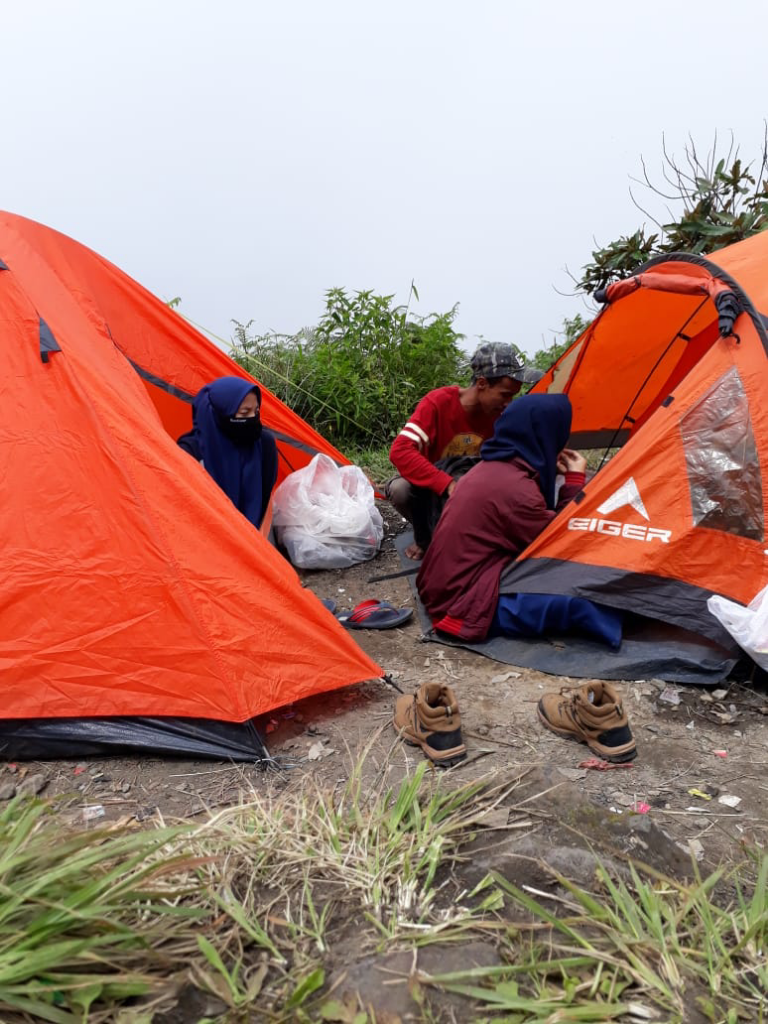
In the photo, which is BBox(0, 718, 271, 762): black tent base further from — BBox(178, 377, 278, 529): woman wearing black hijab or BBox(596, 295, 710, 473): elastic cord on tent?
BBox(596, 295, 710, 473): elastic cord on tent

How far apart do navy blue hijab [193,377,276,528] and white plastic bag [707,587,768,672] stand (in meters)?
2.33

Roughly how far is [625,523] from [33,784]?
93.9 inches

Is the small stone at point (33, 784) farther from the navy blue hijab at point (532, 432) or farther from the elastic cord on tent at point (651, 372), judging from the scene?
the elastic cord on tent at point (651, 372)

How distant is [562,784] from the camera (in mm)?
2191

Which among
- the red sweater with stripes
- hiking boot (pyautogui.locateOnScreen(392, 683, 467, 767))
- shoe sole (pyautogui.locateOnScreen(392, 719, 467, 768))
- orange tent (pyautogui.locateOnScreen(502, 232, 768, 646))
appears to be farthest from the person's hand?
shoe sole (pyautogui.locateOnScreen(392, 719, 467, 768))

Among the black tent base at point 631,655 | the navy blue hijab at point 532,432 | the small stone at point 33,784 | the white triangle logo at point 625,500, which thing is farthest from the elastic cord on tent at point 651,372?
the small stone at point 33,784

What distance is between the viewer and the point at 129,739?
8.46ft

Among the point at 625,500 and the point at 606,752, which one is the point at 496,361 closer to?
the point at 625,500

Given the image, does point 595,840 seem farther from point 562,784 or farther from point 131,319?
point 131,319

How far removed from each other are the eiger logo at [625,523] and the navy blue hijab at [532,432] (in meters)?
0.41

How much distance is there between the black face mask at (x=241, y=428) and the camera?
12.7ft

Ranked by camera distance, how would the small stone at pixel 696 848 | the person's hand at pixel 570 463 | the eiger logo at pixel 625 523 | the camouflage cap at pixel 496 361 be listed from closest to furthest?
the small stone at pixel 696 848
the eiger logo at pixel 625 523
the person's hand at pixel 570 463
the camouflage cap at pixel 496 361

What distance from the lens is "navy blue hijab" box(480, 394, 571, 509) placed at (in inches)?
137

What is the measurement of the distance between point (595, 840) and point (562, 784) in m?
0.26
